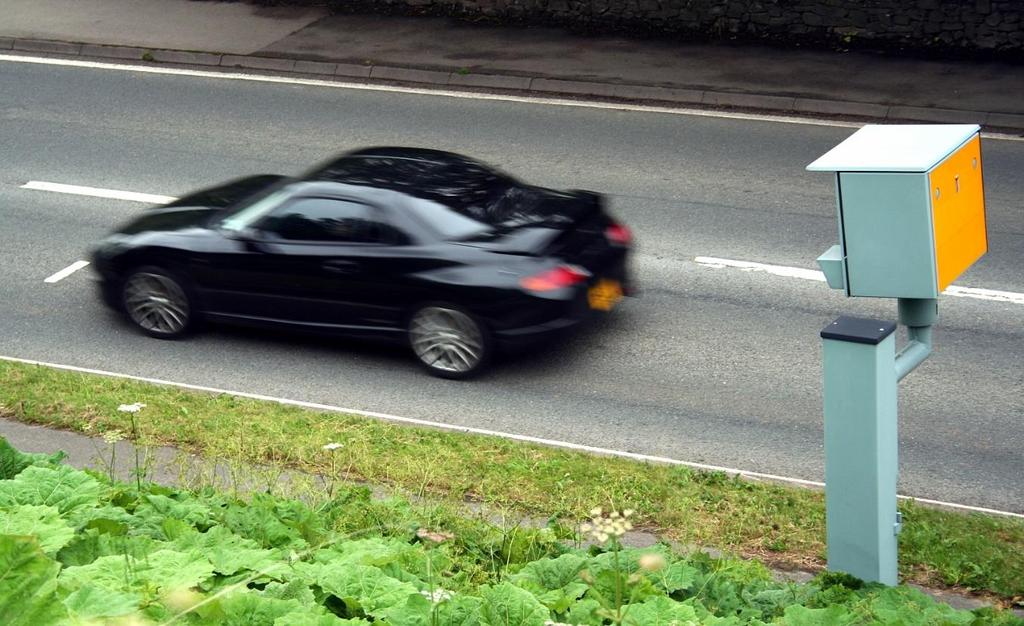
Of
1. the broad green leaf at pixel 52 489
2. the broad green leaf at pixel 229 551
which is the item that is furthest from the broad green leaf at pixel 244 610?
the broad green leaf at pixel 52 489

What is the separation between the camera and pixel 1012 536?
7.20m

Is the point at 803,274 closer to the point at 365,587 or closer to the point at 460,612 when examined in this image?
the point at 365,587

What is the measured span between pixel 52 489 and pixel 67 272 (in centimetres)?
791

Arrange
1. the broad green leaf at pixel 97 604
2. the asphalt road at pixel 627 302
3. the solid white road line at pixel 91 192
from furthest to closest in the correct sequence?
the solid white road line at pixel 91 192, the asphalt road at pixel 627 302, the broad green leaf at pixel 97 604

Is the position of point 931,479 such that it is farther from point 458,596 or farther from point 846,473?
point 458,596

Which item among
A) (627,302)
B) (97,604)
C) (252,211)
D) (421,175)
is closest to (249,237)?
(252,211)

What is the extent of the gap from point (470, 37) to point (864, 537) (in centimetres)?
1601

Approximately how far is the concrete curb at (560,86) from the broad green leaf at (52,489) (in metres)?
13.3

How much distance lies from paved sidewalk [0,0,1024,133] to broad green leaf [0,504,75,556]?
13850mm

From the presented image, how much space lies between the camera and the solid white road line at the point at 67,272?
12250mm

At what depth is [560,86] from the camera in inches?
704

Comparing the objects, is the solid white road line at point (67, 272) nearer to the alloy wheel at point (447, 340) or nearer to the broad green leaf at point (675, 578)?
the alloy wheel at point (447, 340)

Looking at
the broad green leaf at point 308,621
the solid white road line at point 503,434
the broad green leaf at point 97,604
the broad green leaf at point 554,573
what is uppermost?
the broad green leaf at point 97,604

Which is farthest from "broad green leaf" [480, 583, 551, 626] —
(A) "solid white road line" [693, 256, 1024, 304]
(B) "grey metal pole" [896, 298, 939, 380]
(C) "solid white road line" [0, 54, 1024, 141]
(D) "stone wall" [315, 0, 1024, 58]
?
(D) "stone wall" [315, 0, 1024, 58]
